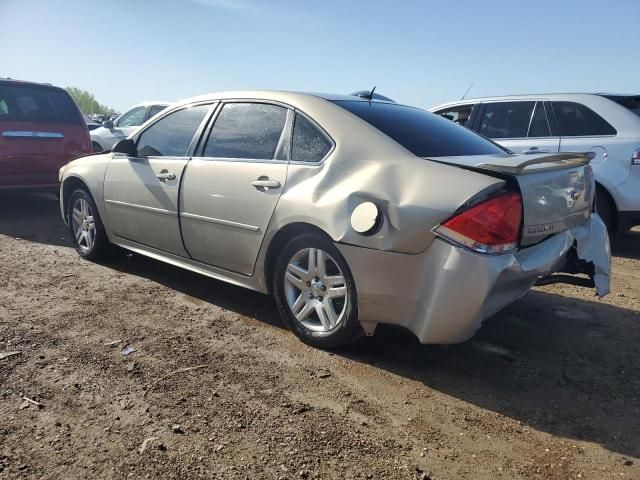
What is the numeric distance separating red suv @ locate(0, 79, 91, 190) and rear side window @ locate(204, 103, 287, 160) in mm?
4350

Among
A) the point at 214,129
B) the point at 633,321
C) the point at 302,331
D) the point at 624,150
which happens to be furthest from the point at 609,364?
the point at 624,150

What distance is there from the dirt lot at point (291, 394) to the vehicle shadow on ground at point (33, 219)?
2215mm

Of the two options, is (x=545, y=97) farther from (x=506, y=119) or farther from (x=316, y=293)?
(x=316, y=293)

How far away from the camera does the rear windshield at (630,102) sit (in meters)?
6.00

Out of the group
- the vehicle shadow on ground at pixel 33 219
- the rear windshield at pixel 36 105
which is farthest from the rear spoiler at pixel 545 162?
the rear windshield at pixel 36 105

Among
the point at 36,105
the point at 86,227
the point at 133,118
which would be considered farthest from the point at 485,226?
the point at 133,118

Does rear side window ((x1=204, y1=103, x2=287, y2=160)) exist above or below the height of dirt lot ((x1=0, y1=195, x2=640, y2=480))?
above

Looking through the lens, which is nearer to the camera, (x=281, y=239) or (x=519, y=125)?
(x=281, y=239)

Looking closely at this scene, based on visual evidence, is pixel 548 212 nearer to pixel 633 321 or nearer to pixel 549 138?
pixel 633 321

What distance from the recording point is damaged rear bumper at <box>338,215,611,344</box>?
268cm

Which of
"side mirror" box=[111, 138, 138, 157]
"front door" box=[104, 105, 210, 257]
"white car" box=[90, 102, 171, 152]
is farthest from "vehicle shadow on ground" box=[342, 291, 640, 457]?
"white car" box=[90, 102, 171, 152]

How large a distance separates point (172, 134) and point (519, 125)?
4431mm

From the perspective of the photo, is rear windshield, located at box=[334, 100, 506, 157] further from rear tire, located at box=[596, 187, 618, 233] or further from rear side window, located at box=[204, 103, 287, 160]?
rear tire, located at box=[596, 187, 618, 233]

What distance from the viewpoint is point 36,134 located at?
23.9 feet
